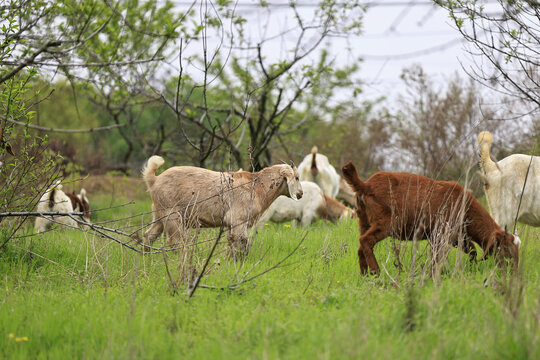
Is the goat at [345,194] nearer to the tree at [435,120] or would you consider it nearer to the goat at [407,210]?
the tree at [435,120]

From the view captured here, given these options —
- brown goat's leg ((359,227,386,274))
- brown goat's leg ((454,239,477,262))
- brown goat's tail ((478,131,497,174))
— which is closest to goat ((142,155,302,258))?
brown goat's leg ((359,227,386,274))

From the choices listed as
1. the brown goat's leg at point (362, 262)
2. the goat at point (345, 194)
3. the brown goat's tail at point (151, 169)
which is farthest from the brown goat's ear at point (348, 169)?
the goat at point (345, 194)

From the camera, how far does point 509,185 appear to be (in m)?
7.41

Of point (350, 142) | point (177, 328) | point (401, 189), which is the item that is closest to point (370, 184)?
point (401, 189)

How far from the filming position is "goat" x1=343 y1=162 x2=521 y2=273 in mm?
6352

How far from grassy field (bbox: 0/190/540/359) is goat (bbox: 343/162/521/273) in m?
0.36

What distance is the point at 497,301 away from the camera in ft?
14.5

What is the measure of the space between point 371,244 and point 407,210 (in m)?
0.57

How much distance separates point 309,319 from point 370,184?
247 centimetres

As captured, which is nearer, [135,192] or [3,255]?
[3,255]

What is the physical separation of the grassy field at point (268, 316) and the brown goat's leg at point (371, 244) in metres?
0.19

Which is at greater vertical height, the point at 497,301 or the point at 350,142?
the point at 350,142

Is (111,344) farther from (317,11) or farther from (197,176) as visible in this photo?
(317,11)

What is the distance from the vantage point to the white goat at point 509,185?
7414 millimetres
